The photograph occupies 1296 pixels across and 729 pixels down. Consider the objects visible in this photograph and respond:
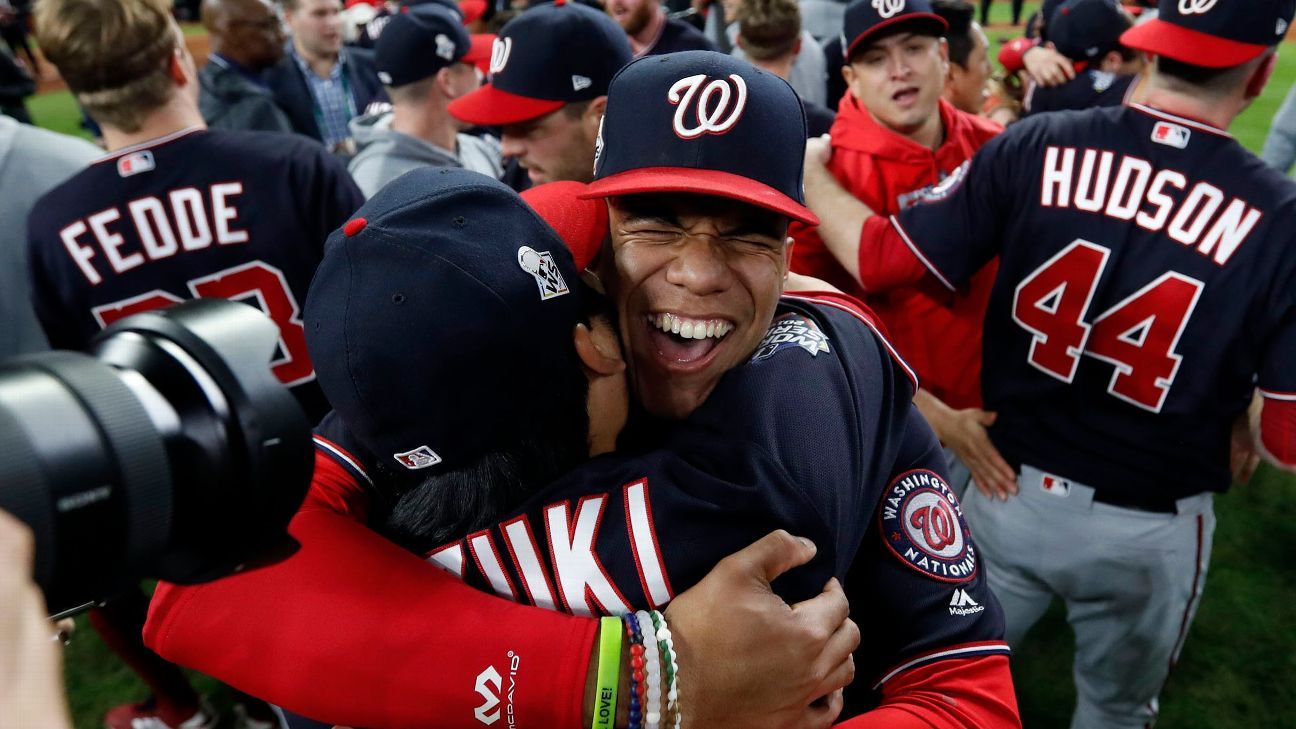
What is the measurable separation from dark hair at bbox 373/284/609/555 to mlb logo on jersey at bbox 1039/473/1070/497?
1.68 meters

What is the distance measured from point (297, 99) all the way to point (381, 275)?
4285 millimetres

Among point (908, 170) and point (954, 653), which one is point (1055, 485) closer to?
point (908, 170)

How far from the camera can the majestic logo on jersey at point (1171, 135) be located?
2006 millimetres

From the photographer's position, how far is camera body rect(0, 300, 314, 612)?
634 millimetres

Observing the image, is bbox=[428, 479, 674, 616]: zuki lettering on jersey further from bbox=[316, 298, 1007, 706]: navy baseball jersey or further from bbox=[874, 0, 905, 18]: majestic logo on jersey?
bbox=[874, 0, 905, 18]: majestic logo on jersey

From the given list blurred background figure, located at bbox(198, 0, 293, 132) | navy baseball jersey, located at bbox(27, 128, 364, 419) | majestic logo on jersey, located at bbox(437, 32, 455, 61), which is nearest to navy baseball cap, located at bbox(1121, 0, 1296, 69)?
navy baseball jersey, located at bbox(27, 128, 364, 419)

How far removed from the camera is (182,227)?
2.26 meters

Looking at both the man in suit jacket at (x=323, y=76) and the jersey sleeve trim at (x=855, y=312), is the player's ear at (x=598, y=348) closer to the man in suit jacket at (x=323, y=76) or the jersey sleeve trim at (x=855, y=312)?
the jersey sleeve trim at (x=855, y=312)

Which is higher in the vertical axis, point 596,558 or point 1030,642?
point 596,558

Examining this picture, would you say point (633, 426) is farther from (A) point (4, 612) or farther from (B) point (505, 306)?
(A) point (4, 612)

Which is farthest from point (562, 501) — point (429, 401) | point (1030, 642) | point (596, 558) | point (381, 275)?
point (1030, 642)

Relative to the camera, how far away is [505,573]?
3.65 feet

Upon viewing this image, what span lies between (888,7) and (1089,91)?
1.81m

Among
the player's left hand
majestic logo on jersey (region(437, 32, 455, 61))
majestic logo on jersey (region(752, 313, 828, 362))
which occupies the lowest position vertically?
the player's left hand
